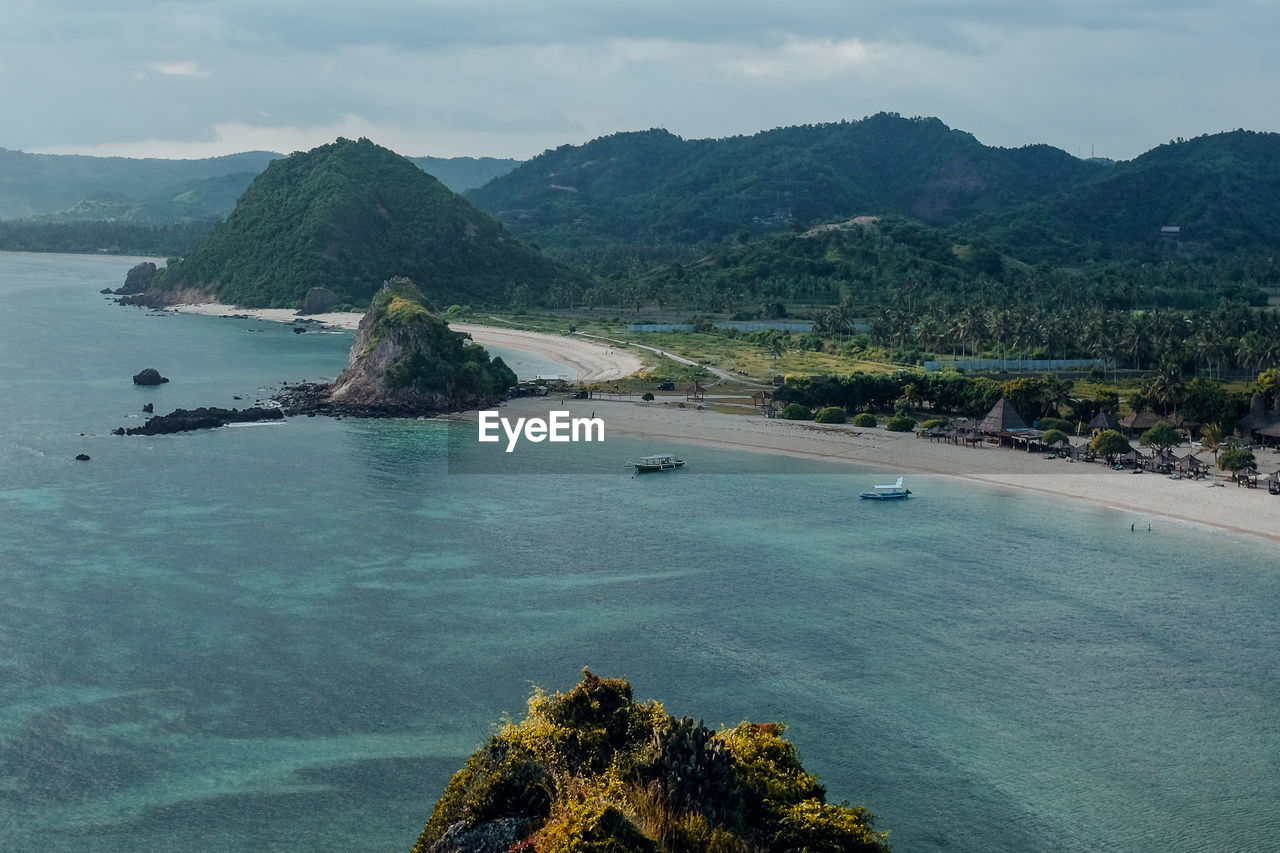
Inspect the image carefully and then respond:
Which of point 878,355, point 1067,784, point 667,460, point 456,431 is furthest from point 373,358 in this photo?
point 1067,784

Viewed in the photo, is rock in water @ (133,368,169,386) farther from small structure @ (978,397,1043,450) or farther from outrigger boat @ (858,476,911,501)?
small structure @ (978,397,1043,450)

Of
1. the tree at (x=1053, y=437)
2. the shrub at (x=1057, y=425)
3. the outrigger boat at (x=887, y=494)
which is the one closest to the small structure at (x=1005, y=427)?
the shrub at (x=1057, y=425)

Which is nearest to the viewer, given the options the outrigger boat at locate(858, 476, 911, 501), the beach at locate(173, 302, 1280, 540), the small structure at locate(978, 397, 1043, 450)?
the beach at locate(173, 302, 1280, 540)

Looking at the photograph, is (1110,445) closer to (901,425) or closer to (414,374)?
(901,425)

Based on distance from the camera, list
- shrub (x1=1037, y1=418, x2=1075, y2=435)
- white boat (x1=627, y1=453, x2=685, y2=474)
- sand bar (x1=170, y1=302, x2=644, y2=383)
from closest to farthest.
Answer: white boat (x1=627, y1=453, x2=685, y2=474) < shrub (x1=1037, y1=418, x2=1075, y2=435) < sand bar (x1=170, y1=302, x2=644, y2=383)

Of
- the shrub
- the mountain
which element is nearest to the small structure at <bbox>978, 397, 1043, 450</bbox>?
the shrub

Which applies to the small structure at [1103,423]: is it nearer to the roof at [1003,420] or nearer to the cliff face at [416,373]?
the roof at [1003,420]

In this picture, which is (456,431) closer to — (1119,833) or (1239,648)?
(1239,648)
